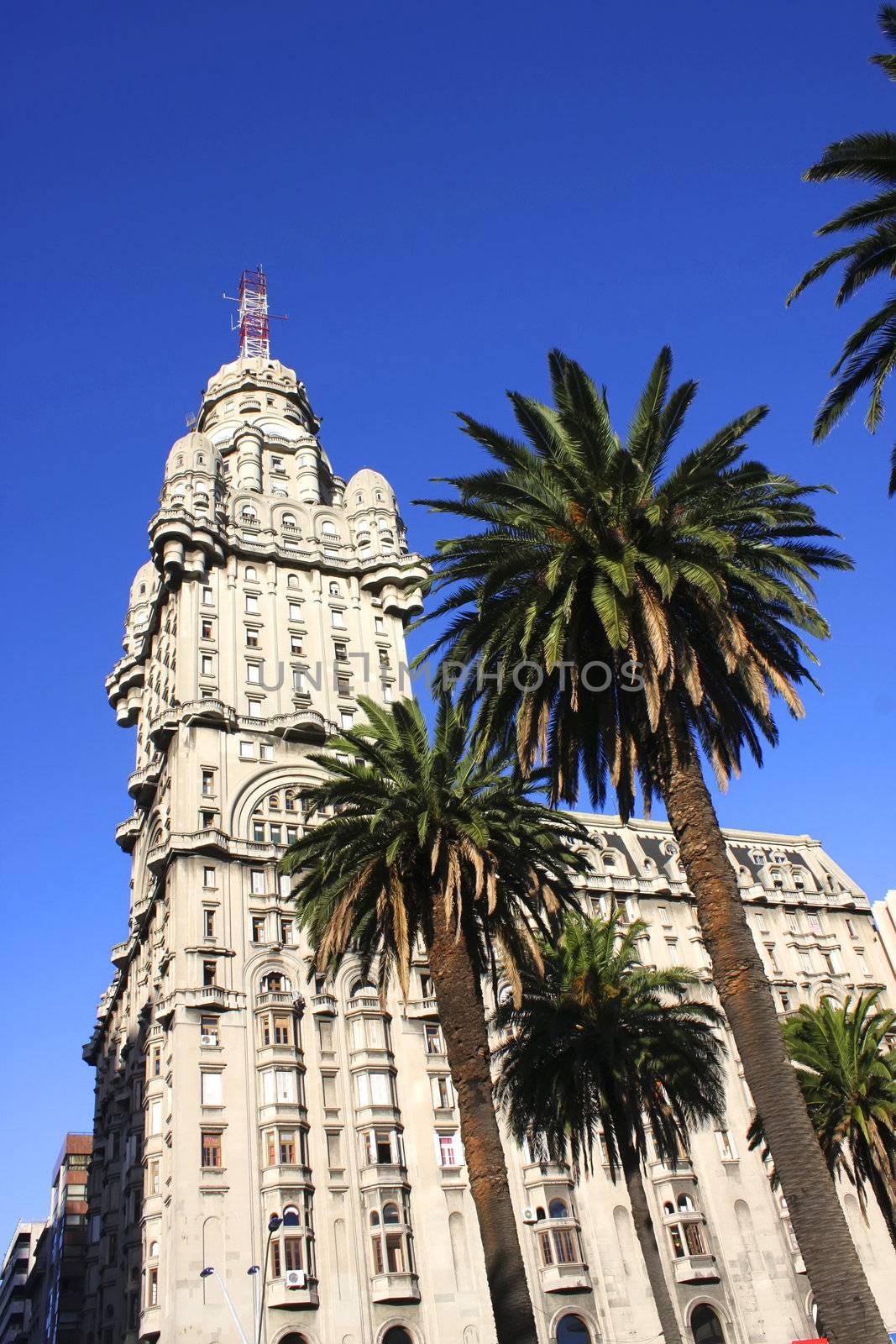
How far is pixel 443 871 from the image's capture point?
31000mm

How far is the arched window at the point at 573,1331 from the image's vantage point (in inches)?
2050

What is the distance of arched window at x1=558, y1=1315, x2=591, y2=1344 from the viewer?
52062 millimetres

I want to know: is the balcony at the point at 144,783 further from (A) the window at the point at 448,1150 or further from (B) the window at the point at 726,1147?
(B) the window at the point at 726,1147

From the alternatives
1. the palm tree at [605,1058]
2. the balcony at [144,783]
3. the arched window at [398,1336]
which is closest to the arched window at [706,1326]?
the arched window at [398,1336]

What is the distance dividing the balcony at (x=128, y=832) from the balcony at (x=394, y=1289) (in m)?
31.3

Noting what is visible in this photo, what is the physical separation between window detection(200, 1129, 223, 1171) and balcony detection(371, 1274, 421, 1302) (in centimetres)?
832

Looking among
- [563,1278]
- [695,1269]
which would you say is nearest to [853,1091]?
[563,1278]

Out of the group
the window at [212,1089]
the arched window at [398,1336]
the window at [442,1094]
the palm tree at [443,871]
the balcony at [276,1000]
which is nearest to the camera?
the palm tree at [443,871]

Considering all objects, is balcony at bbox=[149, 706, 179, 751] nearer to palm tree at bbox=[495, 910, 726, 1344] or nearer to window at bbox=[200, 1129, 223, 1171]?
window at bbox=[200, 1129, 223, 1171]

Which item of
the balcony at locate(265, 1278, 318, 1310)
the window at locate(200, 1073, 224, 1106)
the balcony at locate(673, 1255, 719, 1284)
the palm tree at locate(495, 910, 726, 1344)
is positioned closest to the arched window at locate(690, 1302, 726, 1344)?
the balcony at locate(673, 1255, 719, 1284)

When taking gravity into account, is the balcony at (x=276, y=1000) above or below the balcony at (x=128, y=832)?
below

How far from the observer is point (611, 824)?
78.2m

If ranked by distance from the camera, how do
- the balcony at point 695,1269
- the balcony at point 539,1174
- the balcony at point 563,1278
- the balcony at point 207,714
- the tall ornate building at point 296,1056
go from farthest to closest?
the balcony at point 207,714
the balcony at point 695,1269
the balcony at point 539,1174
the balcony at point 563,1278
the tall ornate building at point 296,1056

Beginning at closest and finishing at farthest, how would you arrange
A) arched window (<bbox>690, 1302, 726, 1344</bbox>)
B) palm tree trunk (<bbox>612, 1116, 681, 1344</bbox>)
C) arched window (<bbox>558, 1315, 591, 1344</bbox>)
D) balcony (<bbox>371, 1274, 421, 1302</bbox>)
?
palm tree trunk (<bbox>612, 1116, 681, 1344</bbox>), balcony (<bbox>371, 1274, 421, 1302</bbox>), arched window (<bbox>558, 1315, 591, 1344</bbox>), arched window (<bbox>690, 1302, 726, 1344</bbox>)
